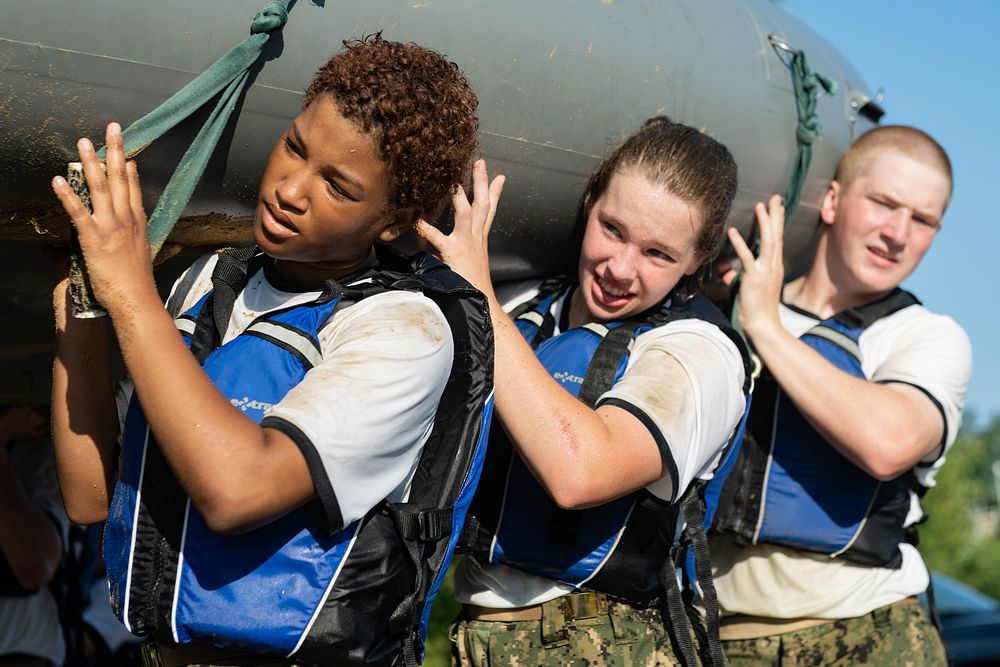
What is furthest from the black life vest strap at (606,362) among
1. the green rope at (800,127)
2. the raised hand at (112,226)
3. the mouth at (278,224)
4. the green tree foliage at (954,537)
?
the green tree foliage at (954,537)

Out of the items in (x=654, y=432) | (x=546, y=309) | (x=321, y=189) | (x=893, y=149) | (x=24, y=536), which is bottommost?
(x=24, y=536)

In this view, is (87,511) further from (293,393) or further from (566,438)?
(566,438)

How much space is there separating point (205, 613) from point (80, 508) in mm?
497

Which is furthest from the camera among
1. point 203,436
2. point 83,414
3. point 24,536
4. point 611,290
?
point 24,536

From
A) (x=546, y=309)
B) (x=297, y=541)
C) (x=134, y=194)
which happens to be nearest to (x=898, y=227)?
(x=546, y=309)

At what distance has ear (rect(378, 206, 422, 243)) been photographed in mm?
2145

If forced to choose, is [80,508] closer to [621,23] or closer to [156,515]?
[156,515]

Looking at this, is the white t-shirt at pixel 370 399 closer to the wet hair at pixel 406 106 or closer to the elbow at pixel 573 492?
the wet hair at pixel 406 106

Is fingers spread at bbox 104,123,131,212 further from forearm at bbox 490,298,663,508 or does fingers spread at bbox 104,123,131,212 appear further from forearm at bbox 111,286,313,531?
forearm at bbox 490,298,663,508

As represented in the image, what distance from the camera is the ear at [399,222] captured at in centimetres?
214

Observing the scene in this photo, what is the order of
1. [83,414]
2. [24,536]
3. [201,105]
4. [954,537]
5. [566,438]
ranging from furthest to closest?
1. [954,537]
2. [24,536]
3. [566,438]
4. [83,414]
5. [201,105]

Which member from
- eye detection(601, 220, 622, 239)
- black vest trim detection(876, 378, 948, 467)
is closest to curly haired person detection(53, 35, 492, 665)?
eye detection(601, 220, 622, 239)

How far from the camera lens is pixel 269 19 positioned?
2.05 m

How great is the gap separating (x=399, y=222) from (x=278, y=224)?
26cm
